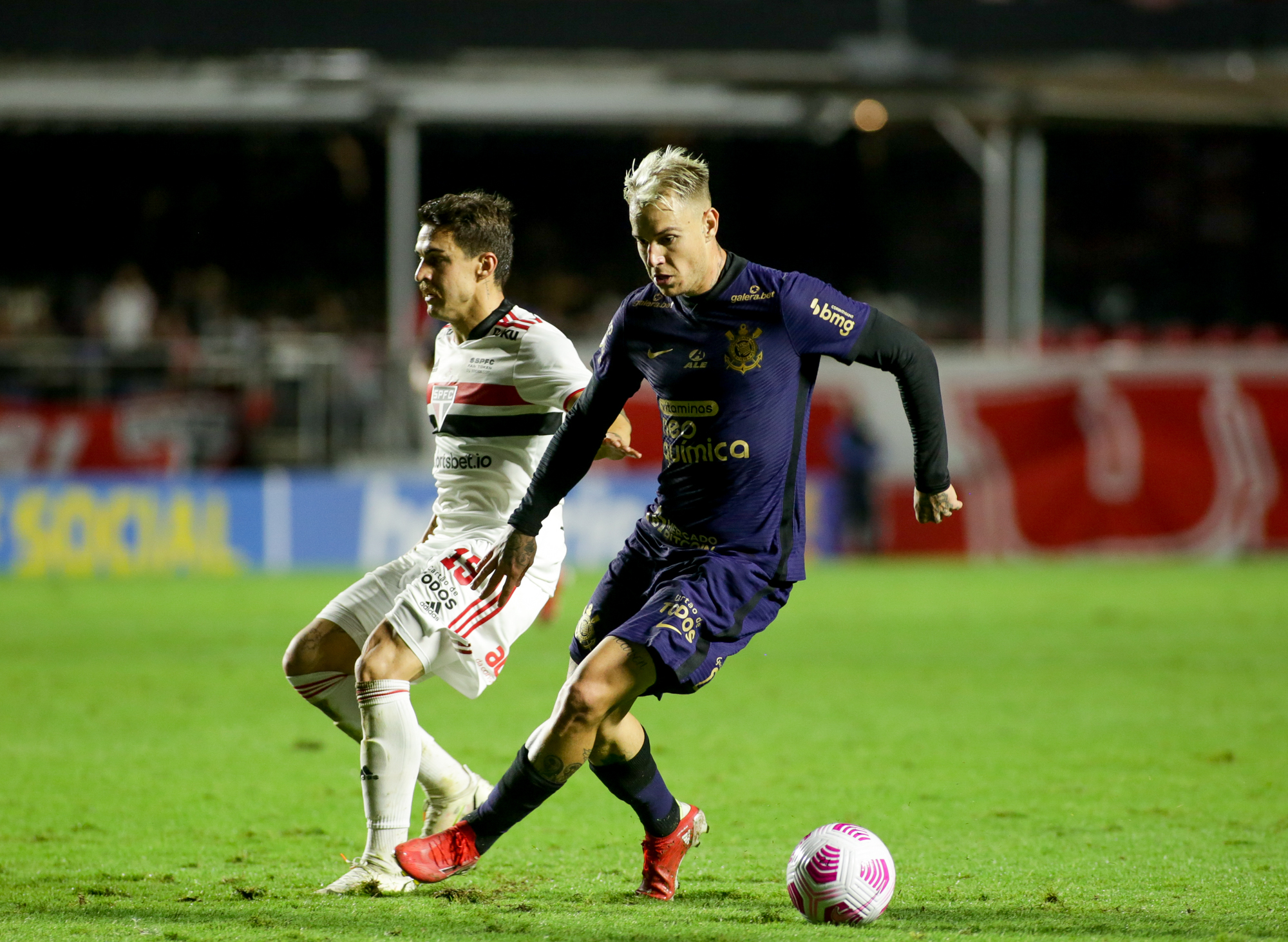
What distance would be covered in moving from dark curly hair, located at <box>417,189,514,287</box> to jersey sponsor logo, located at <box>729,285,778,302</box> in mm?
872

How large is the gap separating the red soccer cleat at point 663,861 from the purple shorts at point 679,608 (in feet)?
1.70

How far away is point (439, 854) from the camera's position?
453 cm

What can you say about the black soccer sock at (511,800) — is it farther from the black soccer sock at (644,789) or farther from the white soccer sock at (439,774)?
the white soccer sock at (439,774)

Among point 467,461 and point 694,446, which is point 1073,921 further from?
point 467,461

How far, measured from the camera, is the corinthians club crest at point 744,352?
14.9 feet

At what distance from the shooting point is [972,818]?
5863 millimetres

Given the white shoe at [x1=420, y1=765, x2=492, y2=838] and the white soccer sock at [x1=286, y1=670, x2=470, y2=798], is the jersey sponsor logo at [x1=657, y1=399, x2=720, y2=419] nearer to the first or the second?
the white soccer sock at [x1=286, y1=670, x2=470, y2=798]

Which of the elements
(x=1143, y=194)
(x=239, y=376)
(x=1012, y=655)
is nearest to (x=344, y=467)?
(x=239, y=376)

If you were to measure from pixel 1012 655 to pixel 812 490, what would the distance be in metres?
6.51

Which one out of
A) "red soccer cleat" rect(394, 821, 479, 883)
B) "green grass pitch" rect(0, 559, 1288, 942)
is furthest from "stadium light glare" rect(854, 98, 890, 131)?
"red soccer cleat" rect(394, 821, 479, 883)

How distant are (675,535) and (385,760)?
3.70ft

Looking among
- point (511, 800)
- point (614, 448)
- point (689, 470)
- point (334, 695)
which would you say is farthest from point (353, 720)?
point (689, 470)

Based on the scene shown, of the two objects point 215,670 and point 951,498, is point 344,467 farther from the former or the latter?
point 951,498

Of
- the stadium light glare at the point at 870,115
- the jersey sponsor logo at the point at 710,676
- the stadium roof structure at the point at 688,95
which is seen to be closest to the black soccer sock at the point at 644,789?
the jersey sponsor logo at the point at 710,676
